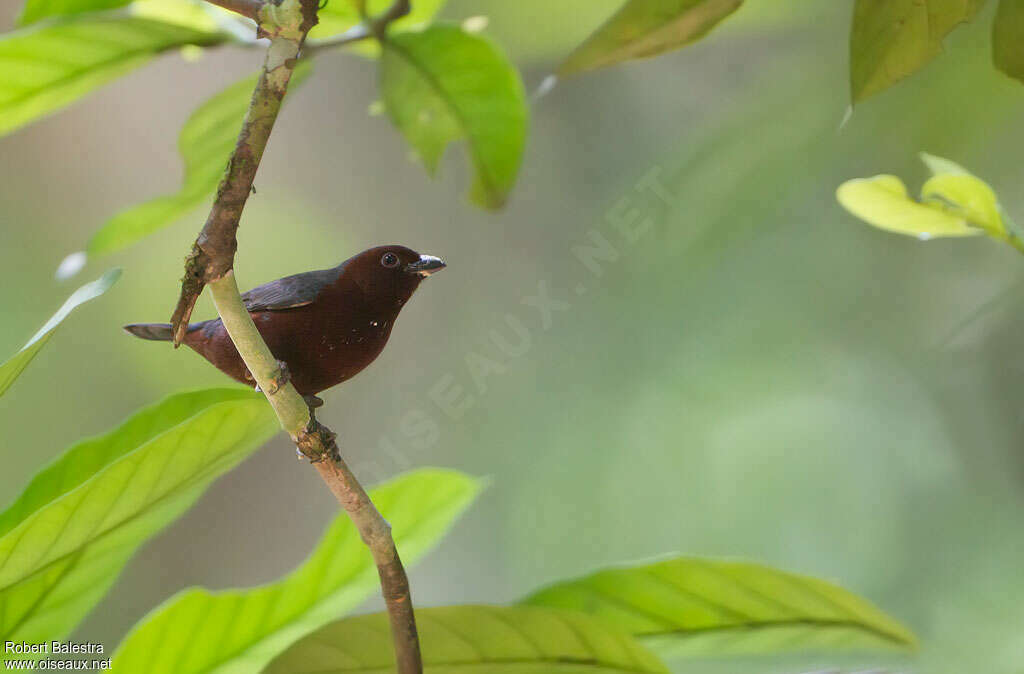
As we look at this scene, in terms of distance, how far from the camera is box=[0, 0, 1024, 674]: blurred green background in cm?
221

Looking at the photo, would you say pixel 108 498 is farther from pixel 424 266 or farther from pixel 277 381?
pixel 424 266

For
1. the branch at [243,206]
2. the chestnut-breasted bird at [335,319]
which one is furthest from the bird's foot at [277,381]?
the chestnut-breasted bird at [335,319]

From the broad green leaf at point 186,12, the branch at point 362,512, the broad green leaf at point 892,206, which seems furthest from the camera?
the broad green leaf at point 186,12

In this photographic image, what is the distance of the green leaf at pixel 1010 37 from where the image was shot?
2.00 feet

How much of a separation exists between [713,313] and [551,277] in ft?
1.43

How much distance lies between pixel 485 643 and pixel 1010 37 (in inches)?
21.2

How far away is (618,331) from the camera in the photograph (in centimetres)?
249

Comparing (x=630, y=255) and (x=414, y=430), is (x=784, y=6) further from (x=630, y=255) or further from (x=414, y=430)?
(x=414, y=430)

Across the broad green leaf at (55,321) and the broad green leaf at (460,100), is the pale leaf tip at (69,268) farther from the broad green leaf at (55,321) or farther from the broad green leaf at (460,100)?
the broad green leaf at (460,100)

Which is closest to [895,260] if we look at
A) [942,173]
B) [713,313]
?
[713,313]

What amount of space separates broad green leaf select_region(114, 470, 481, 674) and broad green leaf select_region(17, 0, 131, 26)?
1.62 ft
